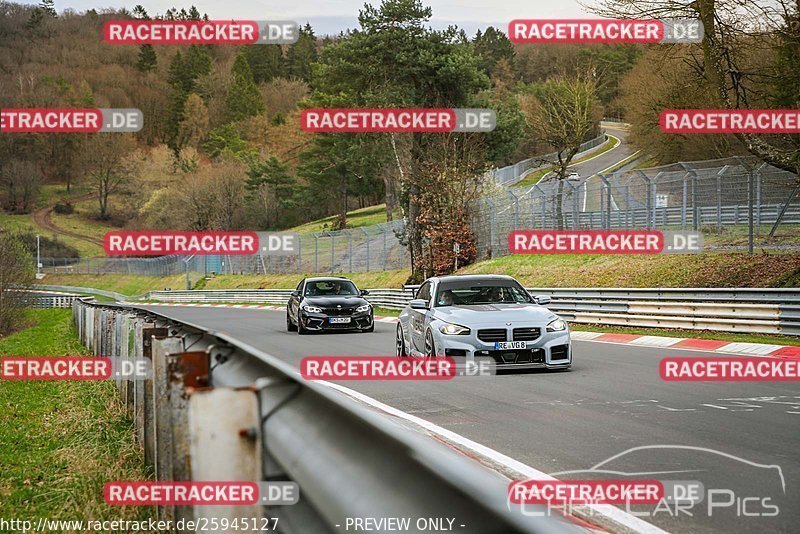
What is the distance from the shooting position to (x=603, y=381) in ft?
43.3

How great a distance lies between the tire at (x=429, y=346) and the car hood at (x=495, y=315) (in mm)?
310

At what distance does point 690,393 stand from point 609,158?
93.3m

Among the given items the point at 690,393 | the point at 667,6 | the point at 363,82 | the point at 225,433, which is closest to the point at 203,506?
the point at 225,433

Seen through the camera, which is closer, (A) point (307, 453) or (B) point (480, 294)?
(A) point (307, 453)

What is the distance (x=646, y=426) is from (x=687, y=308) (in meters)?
13.6

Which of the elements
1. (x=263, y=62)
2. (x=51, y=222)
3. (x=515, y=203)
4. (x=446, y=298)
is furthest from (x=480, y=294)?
(x=263, y=62)

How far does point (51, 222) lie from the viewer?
127 metres

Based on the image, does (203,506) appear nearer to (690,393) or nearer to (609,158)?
(690,393)

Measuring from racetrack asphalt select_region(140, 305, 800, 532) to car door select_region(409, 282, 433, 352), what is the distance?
1.45 m

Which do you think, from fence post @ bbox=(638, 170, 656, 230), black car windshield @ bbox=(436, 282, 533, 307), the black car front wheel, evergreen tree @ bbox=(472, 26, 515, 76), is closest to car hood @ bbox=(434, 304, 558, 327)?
black car windshield @ bbox=(436, 282, 533, 307)

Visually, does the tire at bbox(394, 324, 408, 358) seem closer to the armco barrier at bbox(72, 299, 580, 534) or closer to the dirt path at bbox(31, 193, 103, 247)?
the armco barrier at bbox(72, 299, 580, 534)

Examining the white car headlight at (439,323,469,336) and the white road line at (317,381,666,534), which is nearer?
the white road line at (317,381,666,534)

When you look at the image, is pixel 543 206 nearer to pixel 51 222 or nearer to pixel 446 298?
A: pixel 446 298

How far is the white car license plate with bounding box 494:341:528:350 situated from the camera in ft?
46.7
